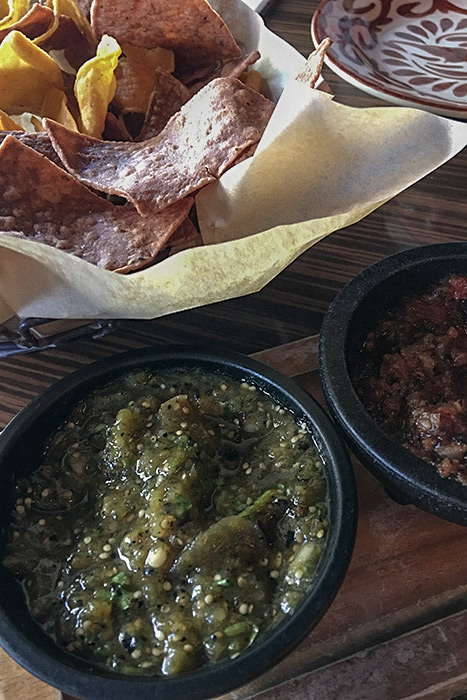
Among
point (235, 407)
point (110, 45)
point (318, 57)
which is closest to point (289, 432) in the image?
point (235, 407)

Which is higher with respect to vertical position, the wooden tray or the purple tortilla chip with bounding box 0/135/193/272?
the purple tortilla chip with bounding box 0/135/193/272

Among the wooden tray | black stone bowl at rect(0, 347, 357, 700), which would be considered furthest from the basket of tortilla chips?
the wooden tray

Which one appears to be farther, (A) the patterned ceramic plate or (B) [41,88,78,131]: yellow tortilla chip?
(A) the patterned ceramic plate

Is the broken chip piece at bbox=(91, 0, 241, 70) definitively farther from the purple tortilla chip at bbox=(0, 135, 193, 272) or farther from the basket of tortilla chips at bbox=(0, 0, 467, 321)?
the purple tortilla chip at bbox=(0, 135, 193, 272)

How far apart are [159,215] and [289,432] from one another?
18.1 inches

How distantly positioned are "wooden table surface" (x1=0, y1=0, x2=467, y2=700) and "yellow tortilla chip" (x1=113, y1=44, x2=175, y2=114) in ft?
1.67

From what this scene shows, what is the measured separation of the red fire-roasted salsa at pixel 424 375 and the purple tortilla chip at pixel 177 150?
0.42 m

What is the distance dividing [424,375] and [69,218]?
2.30ft

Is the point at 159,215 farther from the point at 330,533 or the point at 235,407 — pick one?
the point at 330,533

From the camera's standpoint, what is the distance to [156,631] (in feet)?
2.78

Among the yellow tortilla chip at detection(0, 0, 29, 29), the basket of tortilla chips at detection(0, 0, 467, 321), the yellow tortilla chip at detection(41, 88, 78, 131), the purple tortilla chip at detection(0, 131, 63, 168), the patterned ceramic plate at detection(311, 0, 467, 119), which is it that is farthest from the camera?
the patterned ceramic plate at detection(311, 0, 467, 119)

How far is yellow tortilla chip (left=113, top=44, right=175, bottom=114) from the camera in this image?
150 centimetres

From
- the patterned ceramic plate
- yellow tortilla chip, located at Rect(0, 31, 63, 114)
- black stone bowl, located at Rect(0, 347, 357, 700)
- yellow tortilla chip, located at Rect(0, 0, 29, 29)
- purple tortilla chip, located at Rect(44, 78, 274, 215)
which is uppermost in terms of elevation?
yellow tortilla chip, located at Rect(0, 0, 29, 29)

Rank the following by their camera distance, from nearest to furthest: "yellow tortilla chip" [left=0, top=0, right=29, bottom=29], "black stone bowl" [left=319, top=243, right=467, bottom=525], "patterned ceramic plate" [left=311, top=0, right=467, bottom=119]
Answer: "black stone bowl" [left=319, top=243, right=467, bottom=525], "yellow tortilla chip" [left=0, top=0, right=29, bottom=29], "patterned ceramic plate" [left=311, top=0, right=467, bottom=119]
